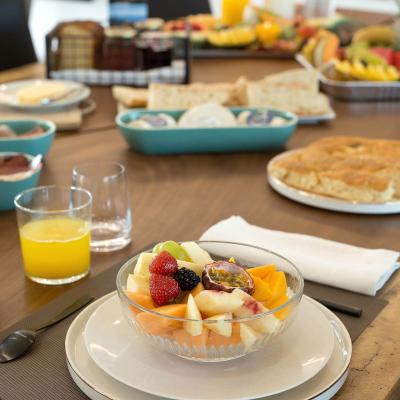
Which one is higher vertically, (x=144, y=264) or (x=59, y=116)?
(x=144, y=264)

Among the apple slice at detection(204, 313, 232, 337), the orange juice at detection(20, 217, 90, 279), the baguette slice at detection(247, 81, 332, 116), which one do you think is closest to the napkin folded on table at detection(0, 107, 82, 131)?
the baguette slice at detection(247, 81, 332, 116)

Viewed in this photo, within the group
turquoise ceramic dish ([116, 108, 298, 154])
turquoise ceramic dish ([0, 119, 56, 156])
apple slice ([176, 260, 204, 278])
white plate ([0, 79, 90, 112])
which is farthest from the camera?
white plate ([0, 79, 90, 112])

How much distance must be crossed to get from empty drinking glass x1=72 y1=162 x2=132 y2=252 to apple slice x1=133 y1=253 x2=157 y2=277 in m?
0.30

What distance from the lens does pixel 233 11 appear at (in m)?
3.50

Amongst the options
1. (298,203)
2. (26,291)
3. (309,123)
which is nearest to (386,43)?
(309,123)

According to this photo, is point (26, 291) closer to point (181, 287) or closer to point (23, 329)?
point (23, 329)

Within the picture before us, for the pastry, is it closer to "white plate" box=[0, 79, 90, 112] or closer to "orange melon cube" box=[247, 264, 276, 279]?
"orange melon cube" box=[247, 264, 276, 279]

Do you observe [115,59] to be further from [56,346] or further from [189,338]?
Result: [189,338]

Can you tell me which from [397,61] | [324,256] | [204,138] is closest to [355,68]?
[397,61]

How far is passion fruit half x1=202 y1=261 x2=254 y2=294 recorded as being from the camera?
0.77m

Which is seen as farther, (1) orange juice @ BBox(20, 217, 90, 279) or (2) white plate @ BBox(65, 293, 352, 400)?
(1) orange juice @ BBox(20, 217, 90, 279)

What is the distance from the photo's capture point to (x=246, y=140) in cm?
162

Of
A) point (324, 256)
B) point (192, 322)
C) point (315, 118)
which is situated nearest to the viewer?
point (192, 322)

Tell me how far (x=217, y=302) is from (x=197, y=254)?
0.15m
